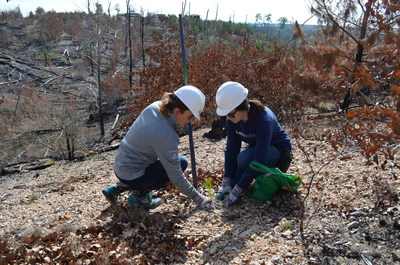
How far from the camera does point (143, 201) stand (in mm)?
3498

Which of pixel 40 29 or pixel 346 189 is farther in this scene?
pixel 40 29

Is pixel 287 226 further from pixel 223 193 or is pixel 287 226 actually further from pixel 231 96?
pixel 231 96

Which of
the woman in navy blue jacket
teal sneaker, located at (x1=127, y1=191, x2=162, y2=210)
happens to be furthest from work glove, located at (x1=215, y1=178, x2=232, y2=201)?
teal sneaker, located at (x1=127, y1=191, x2=162, y2=210)

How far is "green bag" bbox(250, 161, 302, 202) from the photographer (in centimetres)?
318

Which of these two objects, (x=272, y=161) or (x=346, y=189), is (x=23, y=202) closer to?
(x=272, y=161)

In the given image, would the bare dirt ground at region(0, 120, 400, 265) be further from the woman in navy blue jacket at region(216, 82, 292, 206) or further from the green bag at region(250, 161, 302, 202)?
the woman in navy blue jacket at region(216, 82, 292, 206)

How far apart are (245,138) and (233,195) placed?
59cm

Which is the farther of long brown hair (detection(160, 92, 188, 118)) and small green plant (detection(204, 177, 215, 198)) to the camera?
small green plant (detection(204, 177, 215, 198))

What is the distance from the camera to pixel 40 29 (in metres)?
35.9

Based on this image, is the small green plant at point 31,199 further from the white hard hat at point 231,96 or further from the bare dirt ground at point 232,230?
the white hard hat at point 231,96

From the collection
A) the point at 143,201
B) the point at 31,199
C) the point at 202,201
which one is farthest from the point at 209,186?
the point at 31,199

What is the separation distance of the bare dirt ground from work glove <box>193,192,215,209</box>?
0.10m

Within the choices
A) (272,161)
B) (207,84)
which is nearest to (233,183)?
(272,161)

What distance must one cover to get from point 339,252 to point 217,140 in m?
4.72
